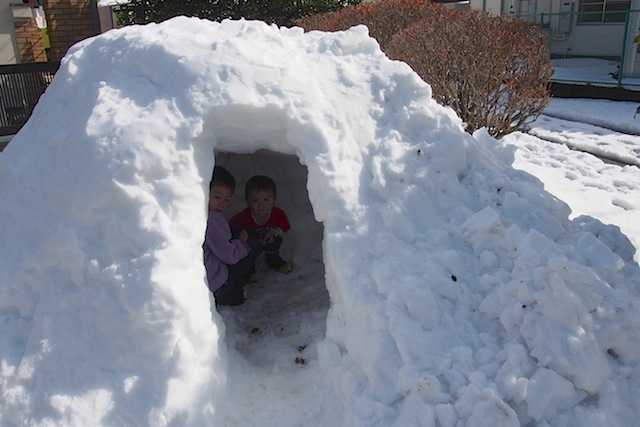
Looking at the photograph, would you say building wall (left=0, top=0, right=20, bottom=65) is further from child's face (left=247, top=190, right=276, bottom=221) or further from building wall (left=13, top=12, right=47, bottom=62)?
child's face (left=247, top=190, right=276, bottom=221)

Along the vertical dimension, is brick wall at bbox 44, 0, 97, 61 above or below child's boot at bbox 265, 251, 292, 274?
above

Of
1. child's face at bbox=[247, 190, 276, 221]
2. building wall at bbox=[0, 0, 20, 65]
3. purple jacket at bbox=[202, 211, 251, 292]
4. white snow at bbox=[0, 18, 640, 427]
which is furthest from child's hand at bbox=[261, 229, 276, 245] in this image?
building wall at bbox=[0, 0, 20, 65]

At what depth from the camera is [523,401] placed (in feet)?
7.82

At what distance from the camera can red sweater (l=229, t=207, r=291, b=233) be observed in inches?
171

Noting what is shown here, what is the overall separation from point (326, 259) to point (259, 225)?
52.5 inches

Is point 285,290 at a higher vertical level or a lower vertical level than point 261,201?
lower

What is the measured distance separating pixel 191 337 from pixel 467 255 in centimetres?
154

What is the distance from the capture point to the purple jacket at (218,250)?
364 centimetres

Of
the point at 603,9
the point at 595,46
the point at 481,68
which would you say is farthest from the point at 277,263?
the point at 603,9

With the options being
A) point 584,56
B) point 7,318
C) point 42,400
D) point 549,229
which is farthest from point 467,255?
point 584,56

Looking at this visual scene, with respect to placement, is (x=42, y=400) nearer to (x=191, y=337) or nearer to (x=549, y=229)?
(x=191, y=337)

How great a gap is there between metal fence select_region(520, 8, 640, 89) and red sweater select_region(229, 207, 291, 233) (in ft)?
34.5

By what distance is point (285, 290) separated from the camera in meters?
4.34

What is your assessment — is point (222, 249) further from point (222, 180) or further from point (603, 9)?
point (603, 9)
